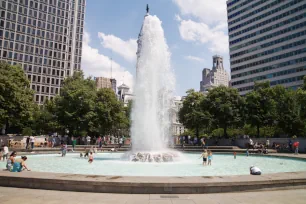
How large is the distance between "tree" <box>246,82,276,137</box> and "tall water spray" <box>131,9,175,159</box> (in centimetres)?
2670

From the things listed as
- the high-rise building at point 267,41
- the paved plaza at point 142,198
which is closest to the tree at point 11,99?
the paved plaza at point 142,198

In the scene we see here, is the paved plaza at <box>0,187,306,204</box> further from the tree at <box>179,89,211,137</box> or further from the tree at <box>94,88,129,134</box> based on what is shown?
the tree at <box>94,88,129,134</box>

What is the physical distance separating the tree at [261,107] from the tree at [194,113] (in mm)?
8708

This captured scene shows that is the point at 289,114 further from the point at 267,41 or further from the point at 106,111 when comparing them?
the point at 267,41

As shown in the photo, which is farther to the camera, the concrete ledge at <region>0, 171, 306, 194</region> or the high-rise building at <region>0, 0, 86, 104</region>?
the high-rise building at <region>0, 0, 86, 104</region>

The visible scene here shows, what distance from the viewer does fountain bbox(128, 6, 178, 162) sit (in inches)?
1007

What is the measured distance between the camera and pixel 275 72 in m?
99.4

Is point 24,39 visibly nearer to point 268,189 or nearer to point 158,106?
point 158,106

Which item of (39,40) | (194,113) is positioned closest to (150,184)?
(194,113)

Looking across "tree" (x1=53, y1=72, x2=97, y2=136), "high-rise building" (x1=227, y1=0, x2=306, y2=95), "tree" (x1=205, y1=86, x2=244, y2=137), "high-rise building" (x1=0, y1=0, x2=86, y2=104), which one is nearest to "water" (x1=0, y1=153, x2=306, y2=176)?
"tree" (x1=53, y1=72, x2=97, y2=136)

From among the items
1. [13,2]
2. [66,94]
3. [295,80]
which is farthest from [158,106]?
[13,2]

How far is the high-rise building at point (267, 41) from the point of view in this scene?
91625mm

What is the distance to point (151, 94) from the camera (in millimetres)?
27250

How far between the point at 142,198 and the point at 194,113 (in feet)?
144
